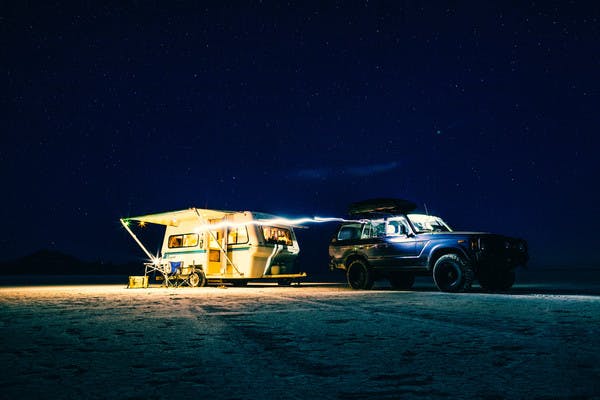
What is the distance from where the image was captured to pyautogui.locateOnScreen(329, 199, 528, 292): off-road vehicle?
520 inches

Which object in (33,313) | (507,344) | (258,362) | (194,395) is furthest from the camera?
(33,313)

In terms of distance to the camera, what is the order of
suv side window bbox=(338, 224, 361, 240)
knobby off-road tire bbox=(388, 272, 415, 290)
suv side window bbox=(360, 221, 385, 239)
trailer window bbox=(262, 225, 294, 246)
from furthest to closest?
trailer window bbox=(262, 225, 294, 246) < knobby off-road tire bbox=(388, 272, 415, 290) < suv side window bbox=(338, 224, 361, 240) < suv side window bbox=(360, 221, 385, 239)

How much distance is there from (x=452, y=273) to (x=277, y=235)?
6375mm

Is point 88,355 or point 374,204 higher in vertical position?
point 374,204

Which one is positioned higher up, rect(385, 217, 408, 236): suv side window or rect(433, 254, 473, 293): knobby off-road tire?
rect(385, 217, 408, 236): suv side window

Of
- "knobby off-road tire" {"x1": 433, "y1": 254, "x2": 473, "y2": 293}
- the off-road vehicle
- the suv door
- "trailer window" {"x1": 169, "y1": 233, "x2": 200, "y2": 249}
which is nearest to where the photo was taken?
"knobby off-road tire" {"x1": 433, "y1": 254, "x2": 473, "y2": 293}

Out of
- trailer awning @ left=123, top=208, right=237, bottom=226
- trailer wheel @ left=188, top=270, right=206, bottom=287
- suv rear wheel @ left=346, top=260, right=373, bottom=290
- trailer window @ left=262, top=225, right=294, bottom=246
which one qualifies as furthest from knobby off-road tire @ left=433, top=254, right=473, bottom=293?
trailer wheel @ left=188, top=270, right=206, bottom=287

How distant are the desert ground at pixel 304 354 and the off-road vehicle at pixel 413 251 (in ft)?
13.6

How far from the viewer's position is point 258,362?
15.4 feet

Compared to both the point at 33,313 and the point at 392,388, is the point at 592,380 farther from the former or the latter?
the point at 33,313

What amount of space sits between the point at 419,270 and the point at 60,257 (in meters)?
115

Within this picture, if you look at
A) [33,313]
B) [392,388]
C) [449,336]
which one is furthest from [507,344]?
[33,313]

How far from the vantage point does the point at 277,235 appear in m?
17.9

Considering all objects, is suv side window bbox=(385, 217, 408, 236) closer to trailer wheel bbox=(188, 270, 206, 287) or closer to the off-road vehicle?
the off-road vehicle
